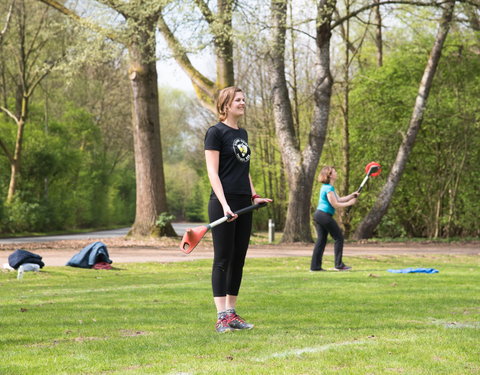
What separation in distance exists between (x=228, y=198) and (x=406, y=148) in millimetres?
19328

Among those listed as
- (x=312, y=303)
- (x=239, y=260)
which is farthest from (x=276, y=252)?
(x=239, y=260)

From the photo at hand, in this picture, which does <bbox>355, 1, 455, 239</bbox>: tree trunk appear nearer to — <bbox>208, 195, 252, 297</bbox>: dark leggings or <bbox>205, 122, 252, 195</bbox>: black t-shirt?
<bbox>205, 122, 252, 195</bbox>: black t-shirt

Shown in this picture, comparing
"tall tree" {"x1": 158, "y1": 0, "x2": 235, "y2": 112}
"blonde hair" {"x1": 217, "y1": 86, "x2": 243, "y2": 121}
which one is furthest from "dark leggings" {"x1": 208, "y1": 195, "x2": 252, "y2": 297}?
"tall tree" {"x1": 158, "y1": 0, "x2": 235, "y2": 112}

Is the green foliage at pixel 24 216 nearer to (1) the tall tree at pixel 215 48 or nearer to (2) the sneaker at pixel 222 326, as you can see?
(1) the tall tree at pixel 215 48

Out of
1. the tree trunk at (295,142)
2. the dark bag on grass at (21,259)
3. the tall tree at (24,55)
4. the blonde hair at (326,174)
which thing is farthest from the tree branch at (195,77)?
the blonde hair at (326,174)

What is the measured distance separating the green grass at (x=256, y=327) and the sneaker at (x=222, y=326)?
98 millimetres

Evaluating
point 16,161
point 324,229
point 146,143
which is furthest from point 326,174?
point 16,161

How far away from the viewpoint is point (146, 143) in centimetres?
2170

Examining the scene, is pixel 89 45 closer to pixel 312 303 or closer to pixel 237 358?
pixel 312 303

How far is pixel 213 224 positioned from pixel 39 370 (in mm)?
1953

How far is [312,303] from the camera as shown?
7.51 meters

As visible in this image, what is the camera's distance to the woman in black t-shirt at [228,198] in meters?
5.73

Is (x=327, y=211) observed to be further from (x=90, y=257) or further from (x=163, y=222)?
(x=163, y=222)

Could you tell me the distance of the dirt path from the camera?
1592 cm
